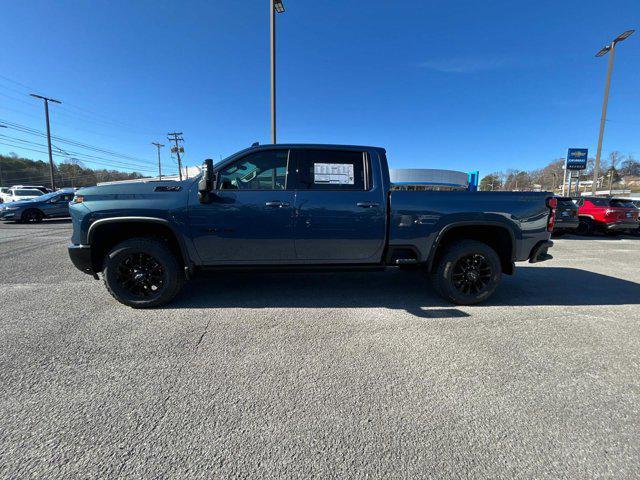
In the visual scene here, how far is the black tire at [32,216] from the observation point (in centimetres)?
1364

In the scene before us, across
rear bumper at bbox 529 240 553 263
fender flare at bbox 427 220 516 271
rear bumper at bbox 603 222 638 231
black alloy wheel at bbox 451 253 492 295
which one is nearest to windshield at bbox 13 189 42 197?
fender flare at bbox 427 220 516 271

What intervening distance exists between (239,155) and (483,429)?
3532mm

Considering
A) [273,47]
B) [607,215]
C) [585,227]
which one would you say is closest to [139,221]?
[273,47]

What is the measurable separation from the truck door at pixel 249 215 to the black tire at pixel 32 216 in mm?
15354

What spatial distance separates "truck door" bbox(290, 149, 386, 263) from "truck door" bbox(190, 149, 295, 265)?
17 centimetres

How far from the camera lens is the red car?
36.4 feet

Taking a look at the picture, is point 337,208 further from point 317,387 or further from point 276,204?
point 317,387

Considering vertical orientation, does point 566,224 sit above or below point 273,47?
below

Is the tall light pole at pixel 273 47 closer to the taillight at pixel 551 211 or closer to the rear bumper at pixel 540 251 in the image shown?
the taillight at pixel 551 211

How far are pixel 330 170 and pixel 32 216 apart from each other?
1655 cm

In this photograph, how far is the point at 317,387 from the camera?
2293mm

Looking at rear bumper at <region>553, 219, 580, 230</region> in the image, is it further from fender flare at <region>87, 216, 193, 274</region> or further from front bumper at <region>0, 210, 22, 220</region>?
front bumper at <region>0, 210, 22, 220</region>

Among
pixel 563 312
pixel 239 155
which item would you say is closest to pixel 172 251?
pixel 239 155

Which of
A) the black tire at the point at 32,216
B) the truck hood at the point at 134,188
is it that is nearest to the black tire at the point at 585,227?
the truck hood at the point at 134,188
